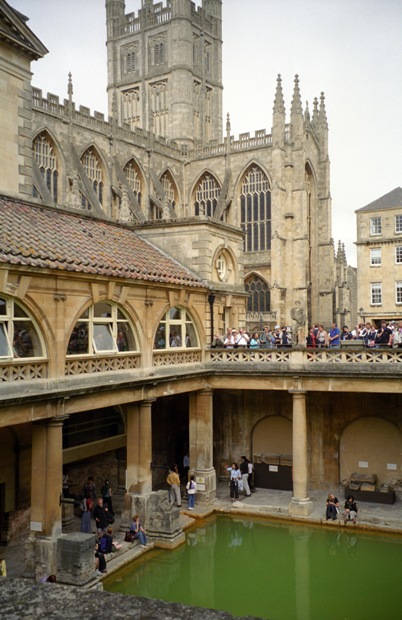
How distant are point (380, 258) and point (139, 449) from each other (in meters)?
34.8

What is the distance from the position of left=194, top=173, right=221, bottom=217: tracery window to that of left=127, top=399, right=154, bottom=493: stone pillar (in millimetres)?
42912

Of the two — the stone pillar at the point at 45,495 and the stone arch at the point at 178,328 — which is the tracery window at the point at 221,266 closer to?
the stone arch at the point at 178,328

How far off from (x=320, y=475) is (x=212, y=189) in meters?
40.7

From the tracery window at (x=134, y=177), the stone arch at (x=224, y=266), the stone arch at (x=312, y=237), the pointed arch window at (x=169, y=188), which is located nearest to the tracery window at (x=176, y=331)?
the stone arch at (x=224, y=266)

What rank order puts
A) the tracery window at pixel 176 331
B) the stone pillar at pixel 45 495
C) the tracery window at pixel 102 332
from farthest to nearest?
the tracery window at pixel 176 331 → the tracery window at pixel 102 332 → the stone pillar at pixel 45 495

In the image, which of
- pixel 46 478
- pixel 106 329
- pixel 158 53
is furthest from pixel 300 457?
pixel 158 53

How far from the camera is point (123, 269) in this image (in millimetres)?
20406

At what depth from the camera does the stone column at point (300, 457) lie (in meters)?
23.8

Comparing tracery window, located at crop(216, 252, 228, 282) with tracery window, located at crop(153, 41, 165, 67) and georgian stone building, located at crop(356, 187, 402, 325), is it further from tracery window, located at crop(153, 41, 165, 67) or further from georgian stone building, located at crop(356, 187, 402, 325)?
tracery window, located at crop(153, 41, 165, 67)

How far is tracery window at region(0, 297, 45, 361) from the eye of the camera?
15.8 m

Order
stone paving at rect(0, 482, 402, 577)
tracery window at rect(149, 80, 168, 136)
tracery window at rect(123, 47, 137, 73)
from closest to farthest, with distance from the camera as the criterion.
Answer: stone paving at rect(0, 482, 402, 577)
tracery window at rect(149, 80, 168, 136)
tracery window at rect(123, 47, 137, 73)

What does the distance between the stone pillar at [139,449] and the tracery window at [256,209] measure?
38660 mm

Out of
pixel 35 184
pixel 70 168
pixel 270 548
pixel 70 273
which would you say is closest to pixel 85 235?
pixel 70 273

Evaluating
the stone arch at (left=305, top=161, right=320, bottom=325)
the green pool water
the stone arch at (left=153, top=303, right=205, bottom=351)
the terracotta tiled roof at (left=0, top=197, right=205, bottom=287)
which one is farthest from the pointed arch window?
the green pool water
